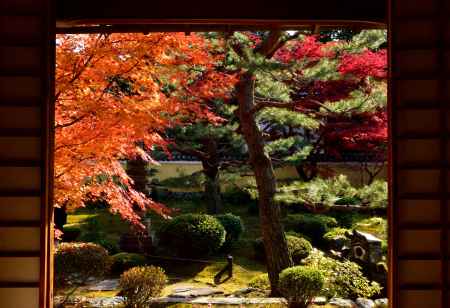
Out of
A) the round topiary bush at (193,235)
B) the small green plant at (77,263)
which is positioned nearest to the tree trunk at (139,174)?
the round topiary bush at (193,235)

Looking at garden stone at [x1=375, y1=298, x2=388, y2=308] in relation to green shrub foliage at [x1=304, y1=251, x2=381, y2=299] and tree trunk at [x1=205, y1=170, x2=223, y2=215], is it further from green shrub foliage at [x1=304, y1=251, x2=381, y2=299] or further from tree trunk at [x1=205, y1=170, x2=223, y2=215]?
tree trunk at [x1=205, y1=170, x2=223, y2=215]

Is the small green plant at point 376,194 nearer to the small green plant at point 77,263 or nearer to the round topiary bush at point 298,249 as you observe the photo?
the round topiary bush at point 298,249

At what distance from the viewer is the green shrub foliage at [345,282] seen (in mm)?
7043

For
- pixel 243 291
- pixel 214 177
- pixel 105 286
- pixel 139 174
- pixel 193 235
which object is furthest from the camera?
pixel 214 177

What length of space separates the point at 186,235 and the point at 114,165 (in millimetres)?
3585

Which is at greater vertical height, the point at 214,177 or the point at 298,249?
the point at 214,177

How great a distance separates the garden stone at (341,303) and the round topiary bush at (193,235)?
3.32 meters

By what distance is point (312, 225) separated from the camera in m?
11.5

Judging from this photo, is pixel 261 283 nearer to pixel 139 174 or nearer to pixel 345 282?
pixel 345 282

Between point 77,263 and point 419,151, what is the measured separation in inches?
192

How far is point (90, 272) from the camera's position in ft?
22.7

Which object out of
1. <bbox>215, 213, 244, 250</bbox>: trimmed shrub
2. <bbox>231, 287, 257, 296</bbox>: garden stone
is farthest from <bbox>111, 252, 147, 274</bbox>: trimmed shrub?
<bbox>231, 287, 257, 296</bbox>: garden stone

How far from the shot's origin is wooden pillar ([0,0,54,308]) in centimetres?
372

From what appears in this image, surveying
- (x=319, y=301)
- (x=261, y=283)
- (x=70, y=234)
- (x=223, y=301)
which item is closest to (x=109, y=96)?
(x=223, y=301)
